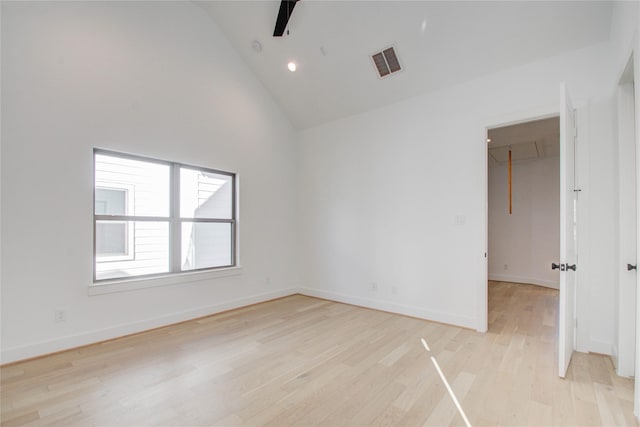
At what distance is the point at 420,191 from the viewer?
157 inches

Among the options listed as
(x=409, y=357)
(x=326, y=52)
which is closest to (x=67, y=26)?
(x=326, y=52)

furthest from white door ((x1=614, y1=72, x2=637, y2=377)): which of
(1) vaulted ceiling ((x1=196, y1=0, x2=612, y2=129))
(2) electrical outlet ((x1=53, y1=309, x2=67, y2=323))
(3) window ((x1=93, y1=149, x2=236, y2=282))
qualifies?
(2) electrical outlet ((x1=53, y1=309, x2=67, y2=323))

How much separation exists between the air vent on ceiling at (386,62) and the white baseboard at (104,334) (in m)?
3.76

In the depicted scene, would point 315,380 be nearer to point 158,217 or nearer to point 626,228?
point 158,217

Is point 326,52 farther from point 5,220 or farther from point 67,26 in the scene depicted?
point 5,220

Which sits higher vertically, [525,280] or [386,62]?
[386,62]

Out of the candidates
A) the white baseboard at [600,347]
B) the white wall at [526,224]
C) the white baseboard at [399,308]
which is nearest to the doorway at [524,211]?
the white wall at [526,224]

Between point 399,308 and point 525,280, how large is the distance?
3899mm

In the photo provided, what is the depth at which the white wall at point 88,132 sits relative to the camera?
2678mm

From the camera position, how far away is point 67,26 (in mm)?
2957

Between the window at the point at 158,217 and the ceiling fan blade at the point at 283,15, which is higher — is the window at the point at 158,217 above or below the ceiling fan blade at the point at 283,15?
below

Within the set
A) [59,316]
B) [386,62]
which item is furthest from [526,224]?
[59,316]

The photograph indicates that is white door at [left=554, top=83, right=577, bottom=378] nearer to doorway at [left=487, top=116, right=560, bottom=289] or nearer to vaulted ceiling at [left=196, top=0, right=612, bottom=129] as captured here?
vaulted ceiling at [left=196, top=0, right=612, bottom=129]

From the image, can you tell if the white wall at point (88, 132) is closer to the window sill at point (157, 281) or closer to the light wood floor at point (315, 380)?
the window sill at point (157, 281)
